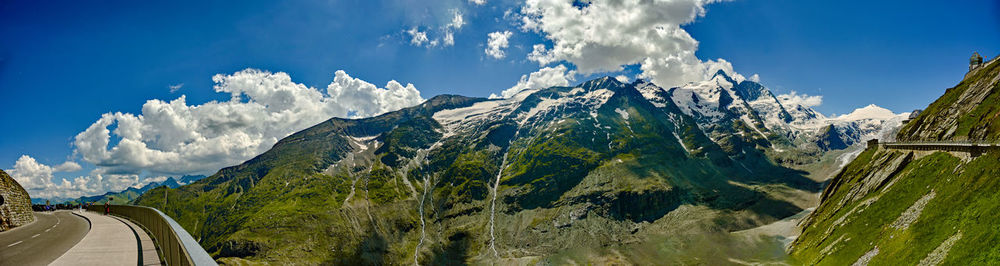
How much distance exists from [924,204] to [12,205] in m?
106

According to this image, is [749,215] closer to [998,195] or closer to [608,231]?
[608,231]

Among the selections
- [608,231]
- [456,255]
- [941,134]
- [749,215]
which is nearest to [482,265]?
[456,255]

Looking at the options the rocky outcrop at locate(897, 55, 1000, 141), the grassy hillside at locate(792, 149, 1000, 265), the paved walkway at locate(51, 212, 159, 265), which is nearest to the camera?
the paved walkway at locate(51, 212, 159, 265)

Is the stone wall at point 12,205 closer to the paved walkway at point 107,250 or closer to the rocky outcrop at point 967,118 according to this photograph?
the paved walkway at point 107,250

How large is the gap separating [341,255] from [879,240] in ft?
590

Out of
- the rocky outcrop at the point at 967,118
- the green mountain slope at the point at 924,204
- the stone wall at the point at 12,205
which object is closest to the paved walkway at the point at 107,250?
the stone wall at the point at 12,205

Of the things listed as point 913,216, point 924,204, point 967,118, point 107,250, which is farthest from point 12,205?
point 967,118

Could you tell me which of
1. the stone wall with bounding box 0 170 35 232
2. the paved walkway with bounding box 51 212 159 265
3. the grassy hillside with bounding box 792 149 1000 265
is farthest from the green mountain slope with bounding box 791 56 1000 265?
the stone wall with bounding box 0 170 35 232

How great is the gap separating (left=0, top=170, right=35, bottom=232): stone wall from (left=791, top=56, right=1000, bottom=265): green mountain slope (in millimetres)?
82740

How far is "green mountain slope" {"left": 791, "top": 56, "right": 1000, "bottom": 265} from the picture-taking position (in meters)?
39.5

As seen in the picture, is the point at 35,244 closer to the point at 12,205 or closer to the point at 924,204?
the point at 12,205

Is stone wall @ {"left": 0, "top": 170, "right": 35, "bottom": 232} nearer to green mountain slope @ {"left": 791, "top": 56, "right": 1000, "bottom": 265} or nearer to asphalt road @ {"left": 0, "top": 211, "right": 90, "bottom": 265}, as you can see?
asphalt road @ {"left": 0, "top": 211, "right": 90, "bottom": 265}

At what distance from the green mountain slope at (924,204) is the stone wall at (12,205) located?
271 ft

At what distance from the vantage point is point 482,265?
551 feet
